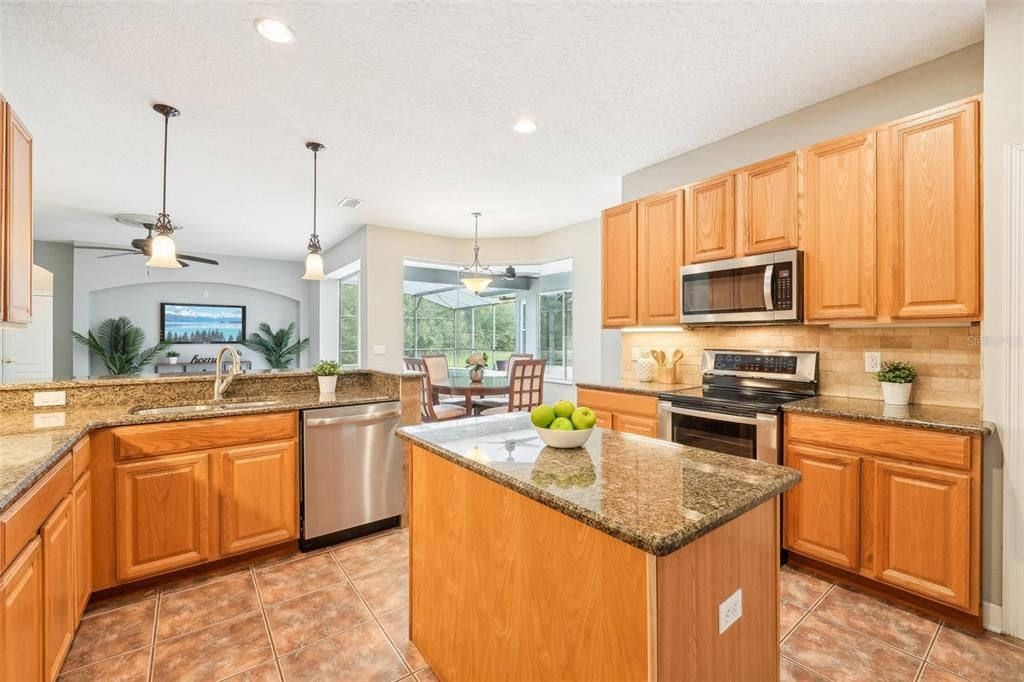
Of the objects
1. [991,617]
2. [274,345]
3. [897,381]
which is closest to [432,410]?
[897,381]

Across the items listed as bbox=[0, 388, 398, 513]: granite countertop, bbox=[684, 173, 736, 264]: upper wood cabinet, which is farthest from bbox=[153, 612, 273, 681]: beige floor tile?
bbox=[684, 173, 736, 264]: upper wood cabinet

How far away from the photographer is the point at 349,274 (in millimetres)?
6898

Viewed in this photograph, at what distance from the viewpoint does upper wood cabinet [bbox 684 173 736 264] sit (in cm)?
303

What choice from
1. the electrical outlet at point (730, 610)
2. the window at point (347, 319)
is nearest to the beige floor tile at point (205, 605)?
the electrical outlet at point (730, 610)

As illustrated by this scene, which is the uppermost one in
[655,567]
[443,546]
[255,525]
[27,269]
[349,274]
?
[349,274]

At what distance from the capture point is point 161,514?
2.35 metres

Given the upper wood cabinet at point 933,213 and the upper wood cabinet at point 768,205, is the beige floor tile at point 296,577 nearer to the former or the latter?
the upper wood cabinet at point 768,205

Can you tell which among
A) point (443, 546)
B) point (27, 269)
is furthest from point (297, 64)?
point (443, 546)

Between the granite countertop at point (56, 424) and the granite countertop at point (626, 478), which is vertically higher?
the granite countertop at point (626, 478)

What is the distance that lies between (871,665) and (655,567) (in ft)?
5.23

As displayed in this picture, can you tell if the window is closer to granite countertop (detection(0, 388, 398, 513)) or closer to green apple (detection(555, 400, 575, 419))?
granite countertop (detection(0, 388, 398, 513))

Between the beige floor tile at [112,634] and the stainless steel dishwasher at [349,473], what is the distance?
2.64ft

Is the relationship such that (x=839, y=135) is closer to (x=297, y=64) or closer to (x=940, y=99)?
(x=940, y=99)

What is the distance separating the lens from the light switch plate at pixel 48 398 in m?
2.45
